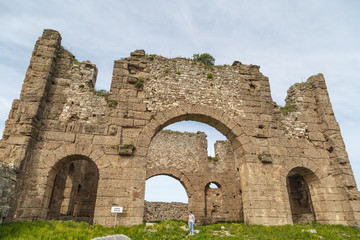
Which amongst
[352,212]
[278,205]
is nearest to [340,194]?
[352,212]

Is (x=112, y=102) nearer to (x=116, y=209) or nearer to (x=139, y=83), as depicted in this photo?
(x=139, y=83)

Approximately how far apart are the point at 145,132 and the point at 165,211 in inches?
457

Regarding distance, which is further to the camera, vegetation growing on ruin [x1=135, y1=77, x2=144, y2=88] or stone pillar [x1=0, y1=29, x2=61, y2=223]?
vegetation growing on ruin [x1=135, y1=77, x2=144, y2=88]

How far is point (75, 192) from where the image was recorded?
13422 mm

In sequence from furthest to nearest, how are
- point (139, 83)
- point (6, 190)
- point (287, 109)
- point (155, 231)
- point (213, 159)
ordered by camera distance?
1. point (213, 159)
2. point (287, 109)
3. point (139, 83)
4. point (155, 231)
5. point (6, 190)

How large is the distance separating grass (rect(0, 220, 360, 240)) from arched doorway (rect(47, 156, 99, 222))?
4.09 m

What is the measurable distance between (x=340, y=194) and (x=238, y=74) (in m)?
6.26

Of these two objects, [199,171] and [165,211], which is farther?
[165,211]

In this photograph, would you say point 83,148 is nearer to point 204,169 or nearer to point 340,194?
point 340,194

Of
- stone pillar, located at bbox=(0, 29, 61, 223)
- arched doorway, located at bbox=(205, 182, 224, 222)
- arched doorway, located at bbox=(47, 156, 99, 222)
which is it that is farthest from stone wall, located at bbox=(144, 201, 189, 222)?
stone pillar, located at bbox=(0, 29, 61, 223)

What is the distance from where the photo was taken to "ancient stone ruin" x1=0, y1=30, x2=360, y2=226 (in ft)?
25.5

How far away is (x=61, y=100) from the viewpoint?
8977 millimetres

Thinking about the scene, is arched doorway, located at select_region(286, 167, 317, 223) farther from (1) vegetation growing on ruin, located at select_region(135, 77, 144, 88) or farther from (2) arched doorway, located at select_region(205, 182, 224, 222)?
(1) vegetation growing on ruin, located at select_region(135, 77, 144, 88)

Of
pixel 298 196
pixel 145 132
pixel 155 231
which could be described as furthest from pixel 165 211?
pixel 155 231
